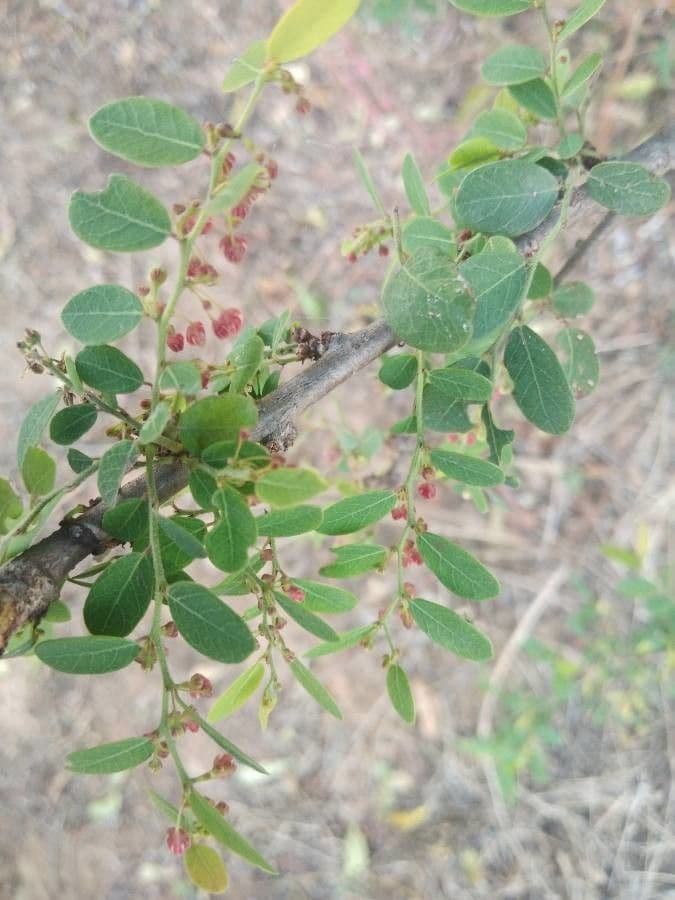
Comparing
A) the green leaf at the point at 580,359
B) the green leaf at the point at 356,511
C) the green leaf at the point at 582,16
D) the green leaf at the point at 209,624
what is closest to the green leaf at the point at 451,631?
the green leaf at the point at 356,511

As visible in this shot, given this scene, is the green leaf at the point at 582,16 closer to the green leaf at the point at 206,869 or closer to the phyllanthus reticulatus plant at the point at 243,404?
the phyllanthus reticulatus plant at the point at 243,404

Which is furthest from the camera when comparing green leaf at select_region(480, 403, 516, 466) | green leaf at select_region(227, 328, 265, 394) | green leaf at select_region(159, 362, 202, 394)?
green leaf at select_region(480, 403, 516, 466)

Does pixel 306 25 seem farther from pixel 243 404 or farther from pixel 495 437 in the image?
pixel 495 437

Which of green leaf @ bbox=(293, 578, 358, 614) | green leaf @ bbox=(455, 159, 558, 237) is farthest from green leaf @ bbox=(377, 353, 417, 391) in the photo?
green leaf @ bbox=(293, 578, 358, 614)

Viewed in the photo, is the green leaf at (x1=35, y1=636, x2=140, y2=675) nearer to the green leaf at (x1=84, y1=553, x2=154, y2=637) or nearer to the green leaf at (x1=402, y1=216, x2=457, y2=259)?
the green leaf at (x1=84, y1=553, x2=154, y2=637)

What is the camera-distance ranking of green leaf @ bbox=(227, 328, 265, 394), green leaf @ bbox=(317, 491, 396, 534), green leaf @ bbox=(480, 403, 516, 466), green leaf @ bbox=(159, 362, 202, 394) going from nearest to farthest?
green leaf @ bbox=(159, 362, 202, 394), green leaf @ bbox=(227, 328, 265, 394), green leaf @ bbox=(317, 491, 396, 534), green leaf @ bbox=(480, 403, 516, 466)

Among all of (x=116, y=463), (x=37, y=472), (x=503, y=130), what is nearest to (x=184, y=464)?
(x=116, y=463)

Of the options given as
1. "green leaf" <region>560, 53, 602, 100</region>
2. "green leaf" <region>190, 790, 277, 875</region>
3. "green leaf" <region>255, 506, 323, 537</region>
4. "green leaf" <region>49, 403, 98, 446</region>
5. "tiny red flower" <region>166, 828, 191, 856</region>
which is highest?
"green leaf" <region>49, 403, 98, 446</region>
